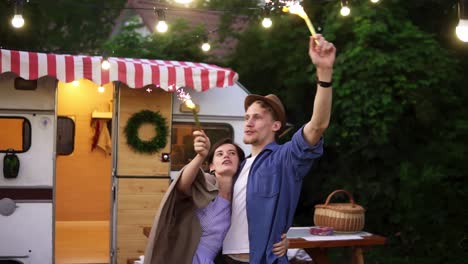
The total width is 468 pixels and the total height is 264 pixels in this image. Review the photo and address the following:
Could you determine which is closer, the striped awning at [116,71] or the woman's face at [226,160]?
the woman's face at [226,160]

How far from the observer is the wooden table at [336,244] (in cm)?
610

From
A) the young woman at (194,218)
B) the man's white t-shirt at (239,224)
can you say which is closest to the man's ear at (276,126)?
the man's white t-shirt at (239,224)

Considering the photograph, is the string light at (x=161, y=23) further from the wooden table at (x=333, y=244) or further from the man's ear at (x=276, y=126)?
the man's ear at (x=276, y=126)

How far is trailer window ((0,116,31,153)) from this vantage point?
788 cm

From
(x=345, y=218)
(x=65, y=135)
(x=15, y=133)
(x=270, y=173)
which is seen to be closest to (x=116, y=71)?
(x=15, y=133)

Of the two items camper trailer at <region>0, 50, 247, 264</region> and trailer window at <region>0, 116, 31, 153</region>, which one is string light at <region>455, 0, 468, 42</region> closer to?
camper trailer at <region>0, 50, 247, 264</region>

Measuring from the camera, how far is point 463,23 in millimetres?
4539

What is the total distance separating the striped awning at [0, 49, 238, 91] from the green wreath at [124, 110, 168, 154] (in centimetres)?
44

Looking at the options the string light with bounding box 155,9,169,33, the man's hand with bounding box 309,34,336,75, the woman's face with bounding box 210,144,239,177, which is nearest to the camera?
the man's hand with bounding box 309,34,336,75

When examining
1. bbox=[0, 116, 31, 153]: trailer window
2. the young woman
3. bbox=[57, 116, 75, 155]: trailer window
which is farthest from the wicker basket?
bbox=[57, 116, 75, 155]: trailer window

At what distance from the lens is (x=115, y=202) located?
8227mm

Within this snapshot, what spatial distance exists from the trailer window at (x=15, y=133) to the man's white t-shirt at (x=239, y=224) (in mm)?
5062

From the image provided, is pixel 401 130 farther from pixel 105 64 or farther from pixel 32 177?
pixel 32 177

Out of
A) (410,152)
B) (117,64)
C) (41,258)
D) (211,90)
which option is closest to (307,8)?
(410,152)
